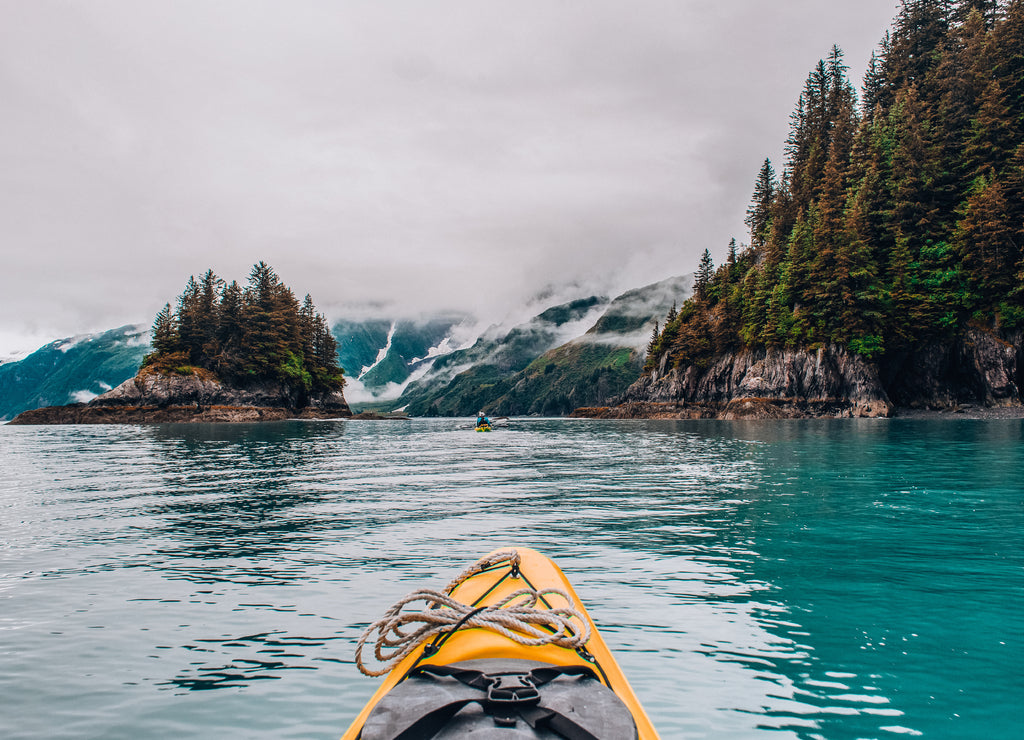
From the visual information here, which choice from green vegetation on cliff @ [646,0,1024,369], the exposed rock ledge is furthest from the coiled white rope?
the exposed rock ledge

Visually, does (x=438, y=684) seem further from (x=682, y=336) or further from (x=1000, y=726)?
(x=682, y=336)

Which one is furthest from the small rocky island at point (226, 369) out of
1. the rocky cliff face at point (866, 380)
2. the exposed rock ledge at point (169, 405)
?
the rocky cliff face at point (866, 380)

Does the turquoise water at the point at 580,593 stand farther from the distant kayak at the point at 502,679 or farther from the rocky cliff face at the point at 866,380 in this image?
the rocky cliff face at the point at 866,380

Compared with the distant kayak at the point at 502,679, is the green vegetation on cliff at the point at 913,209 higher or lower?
higher

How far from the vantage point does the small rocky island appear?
9531cm

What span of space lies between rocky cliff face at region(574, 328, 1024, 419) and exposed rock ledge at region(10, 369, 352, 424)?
86414mm

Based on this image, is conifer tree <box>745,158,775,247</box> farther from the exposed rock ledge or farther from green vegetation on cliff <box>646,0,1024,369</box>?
the exposed rock ledge

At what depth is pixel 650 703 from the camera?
5137 mm

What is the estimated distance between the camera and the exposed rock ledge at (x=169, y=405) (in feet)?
308

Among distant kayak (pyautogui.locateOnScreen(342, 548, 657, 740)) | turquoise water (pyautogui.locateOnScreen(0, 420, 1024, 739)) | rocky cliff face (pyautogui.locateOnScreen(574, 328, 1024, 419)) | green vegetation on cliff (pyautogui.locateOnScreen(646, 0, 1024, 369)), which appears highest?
green vegetation on cliff (pyautogui.locateOnScreen(646, 0, 1024, 369))

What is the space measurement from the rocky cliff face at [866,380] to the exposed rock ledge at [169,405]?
284 ft

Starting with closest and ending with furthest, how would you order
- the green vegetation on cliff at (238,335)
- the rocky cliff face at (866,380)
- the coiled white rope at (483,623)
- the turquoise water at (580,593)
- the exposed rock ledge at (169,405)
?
the coiled white rope at (483,623)
the turquoise water at (580,593)
the rocky cliff face at (866,380)
the exposed rock ledge at (169,405)
the green vegetation on cliff at (238,335)

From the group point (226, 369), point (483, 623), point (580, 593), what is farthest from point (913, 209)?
point (226, 369)

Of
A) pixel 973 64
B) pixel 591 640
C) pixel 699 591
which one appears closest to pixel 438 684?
pixel 591 640
